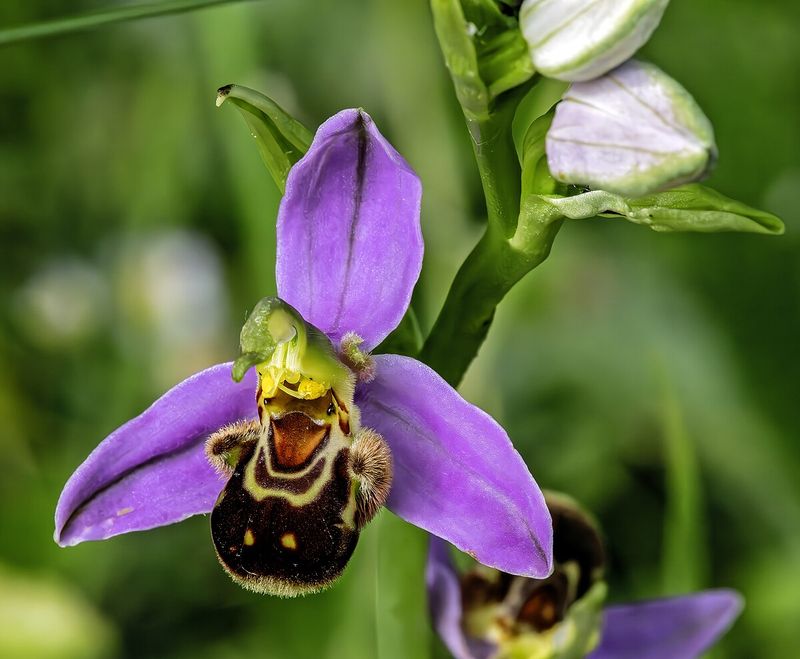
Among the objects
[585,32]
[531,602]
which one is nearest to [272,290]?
[531,602]

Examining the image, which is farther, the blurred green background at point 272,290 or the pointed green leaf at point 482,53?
the blurred green background at point 272,290

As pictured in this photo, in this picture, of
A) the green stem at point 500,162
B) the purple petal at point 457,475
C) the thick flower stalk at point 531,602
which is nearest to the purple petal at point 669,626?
the thick flower stalk at point 531,602

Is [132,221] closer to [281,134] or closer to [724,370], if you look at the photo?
[724,370]

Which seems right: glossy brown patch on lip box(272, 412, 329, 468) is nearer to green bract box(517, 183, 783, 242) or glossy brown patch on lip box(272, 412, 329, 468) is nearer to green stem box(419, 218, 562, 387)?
green stem box(419, 218, 562, 387)

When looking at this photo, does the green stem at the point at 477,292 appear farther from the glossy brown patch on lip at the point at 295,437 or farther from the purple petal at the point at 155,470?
the purple petal at the point at 155,470

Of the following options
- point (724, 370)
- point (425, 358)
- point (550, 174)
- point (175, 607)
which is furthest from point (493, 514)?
point (724, 370)

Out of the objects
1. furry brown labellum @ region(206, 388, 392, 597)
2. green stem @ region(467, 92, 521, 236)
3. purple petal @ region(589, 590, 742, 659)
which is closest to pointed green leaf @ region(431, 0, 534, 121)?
green stem @ region(467, 92, 521, 236)
